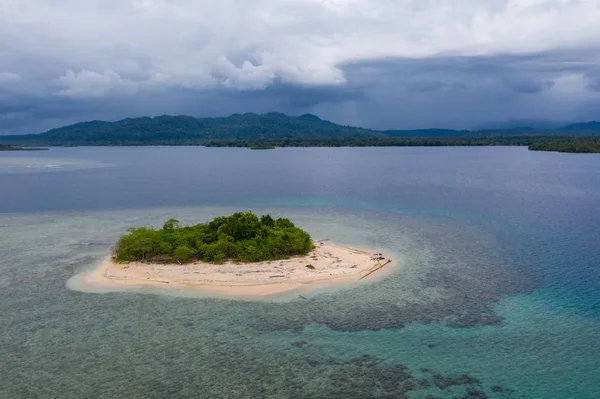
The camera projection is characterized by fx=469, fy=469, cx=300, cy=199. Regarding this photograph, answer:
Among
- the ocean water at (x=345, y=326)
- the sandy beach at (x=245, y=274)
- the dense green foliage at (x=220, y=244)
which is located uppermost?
the dense green foliage at (x=220, y=244)

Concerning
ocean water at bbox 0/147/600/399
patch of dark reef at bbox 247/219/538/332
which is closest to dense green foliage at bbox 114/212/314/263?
ocean water at bbox 0/147/600/399

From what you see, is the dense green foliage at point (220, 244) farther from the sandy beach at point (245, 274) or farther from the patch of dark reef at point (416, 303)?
the patch of dark reef at point (416, 303)

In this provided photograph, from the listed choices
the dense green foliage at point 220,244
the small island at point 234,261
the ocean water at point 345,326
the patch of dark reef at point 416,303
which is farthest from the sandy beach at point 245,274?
the patch of dark reef at point 416,303

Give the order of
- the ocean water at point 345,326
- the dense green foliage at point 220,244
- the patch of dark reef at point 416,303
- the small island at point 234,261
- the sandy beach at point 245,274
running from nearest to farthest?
the ocean water at point 345,326
the patch of dark reef at point 416,303
the sandy beach at point 245,274
the small island at point 234,261
the dense green foliage at point 220,244

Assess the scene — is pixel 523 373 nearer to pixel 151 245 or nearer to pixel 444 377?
pixel 444 377

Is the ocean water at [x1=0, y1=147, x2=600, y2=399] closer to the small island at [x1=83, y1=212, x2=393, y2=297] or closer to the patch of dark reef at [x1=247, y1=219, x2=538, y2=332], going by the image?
the patch of dark reef at [x1=247, y1=219, x2=538, y2=332]

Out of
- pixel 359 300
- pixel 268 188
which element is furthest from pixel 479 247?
pixel 268 188

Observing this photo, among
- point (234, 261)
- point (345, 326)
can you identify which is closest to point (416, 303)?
point (345, 326)
